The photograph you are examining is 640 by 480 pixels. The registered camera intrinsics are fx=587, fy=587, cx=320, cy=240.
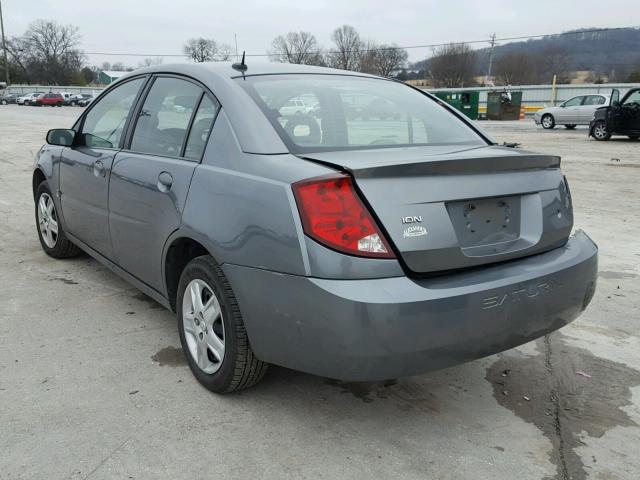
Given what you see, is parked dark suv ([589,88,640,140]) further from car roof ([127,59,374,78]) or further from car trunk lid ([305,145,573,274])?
car trunk lid ([305,145,573,274])

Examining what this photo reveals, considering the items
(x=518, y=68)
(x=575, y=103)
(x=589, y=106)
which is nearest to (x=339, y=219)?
(x=589, y=106)

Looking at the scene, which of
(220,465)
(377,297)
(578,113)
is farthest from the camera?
(578,113)

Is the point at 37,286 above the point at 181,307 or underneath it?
underneath

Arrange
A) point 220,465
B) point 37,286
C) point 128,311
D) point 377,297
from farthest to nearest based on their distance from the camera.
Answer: point 37,286 < point 128,311 < point 220,465 < point 377,297

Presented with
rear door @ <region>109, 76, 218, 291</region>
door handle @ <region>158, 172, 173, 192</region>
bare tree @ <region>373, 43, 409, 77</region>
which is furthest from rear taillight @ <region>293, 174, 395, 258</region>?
bare tree @ <region>373, 43, 409, 77</region>

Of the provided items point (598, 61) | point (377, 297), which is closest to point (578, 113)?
point (377, 297)

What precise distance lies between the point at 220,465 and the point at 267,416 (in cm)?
42

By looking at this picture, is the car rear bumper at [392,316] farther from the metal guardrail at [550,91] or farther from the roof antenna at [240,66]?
the metal guardrail at [550,91]

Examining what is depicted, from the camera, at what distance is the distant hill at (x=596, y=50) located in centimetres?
5016

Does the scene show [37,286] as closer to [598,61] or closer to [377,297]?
[377,297]

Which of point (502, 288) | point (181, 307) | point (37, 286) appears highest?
point (502, 288)

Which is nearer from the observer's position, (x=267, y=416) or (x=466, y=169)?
(x=466, y=169)

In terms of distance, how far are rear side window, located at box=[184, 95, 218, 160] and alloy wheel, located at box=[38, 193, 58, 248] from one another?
2.35 meters

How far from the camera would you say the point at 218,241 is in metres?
2.60
